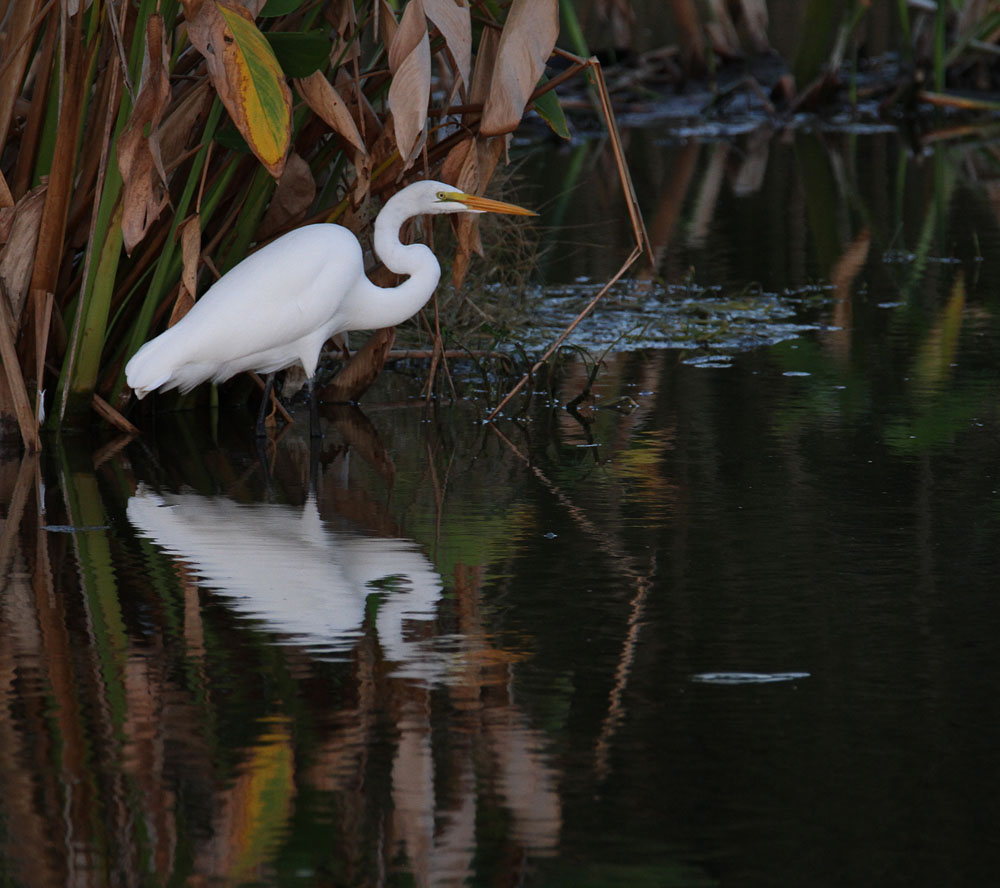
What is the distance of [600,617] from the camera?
159 inches

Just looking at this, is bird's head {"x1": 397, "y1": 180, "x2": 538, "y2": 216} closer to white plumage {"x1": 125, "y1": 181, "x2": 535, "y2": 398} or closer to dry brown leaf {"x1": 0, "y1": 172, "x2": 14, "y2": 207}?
white plumage {"x1": 125, "y1": 181, "x2": 535, "y2": 398}

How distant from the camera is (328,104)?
559cm

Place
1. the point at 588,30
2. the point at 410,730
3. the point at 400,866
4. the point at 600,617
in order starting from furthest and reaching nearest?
1. the point at 588,30
2. the point at 600,617
3. the point at 410,730
4. the point at 400,866

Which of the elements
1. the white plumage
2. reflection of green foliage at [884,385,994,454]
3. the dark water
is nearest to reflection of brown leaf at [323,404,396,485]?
the dark water

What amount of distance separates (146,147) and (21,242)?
662 mm

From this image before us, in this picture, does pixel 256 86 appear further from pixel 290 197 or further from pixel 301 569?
pixel 301 569

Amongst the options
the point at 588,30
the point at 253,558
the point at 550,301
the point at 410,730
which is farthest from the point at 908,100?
the point at 410,730

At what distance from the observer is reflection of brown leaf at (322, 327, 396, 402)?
263 inches

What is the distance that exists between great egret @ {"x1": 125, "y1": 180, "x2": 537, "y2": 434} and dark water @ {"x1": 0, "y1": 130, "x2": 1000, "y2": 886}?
13.6 inches

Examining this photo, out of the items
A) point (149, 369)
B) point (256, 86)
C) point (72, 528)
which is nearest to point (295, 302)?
point (149, 369)

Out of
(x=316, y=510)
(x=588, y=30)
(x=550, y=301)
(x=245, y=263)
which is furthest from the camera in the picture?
(x=588, y=30)

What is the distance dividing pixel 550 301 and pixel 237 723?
5347 millimetres

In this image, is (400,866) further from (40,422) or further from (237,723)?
(40,422)

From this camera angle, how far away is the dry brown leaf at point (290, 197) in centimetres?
617
